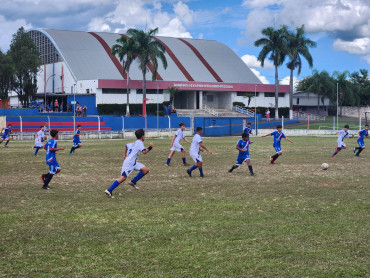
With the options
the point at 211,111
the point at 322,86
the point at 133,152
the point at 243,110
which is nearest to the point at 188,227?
the point at 133,152

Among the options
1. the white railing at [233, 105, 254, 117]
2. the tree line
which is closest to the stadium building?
the white railing at [233, 105, 254, 117]

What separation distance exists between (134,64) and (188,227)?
220 feet

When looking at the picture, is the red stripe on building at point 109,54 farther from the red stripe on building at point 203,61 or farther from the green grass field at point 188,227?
the green grass field at point 188,227

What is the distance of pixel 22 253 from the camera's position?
758 centimetres

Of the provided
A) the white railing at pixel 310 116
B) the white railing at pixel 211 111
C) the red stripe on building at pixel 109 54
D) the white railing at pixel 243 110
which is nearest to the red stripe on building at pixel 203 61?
the white railing at pixel 243 110

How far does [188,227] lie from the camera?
9234mm

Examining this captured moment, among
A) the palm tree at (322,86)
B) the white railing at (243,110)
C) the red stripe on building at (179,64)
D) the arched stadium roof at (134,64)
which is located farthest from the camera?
the palm tree at (322,86)

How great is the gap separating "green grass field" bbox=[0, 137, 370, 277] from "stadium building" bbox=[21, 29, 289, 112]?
51198 millimetres

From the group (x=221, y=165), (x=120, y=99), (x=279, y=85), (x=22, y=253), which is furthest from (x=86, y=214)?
(x=279, y=85)

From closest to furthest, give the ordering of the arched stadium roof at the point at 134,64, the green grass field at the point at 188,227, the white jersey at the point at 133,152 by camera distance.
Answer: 1. the green grass field at the point at 188,227
2. the white jersey at the point at 133,152
3. the arched stadium roof at the point at 134,64

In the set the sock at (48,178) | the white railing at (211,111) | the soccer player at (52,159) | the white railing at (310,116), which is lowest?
the sock at (48,178)

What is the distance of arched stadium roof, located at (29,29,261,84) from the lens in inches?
2741

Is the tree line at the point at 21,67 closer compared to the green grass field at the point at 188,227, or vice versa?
the green grass field at the point at 188,227

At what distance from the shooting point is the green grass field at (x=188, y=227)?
6957mm
